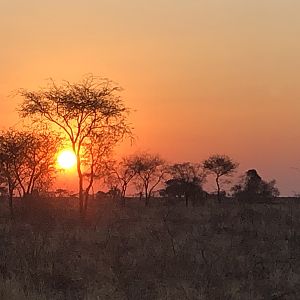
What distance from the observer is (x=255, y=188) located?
68000 millimetres

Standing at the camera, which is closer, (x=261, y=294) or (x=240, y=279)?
(x=261, y=294)

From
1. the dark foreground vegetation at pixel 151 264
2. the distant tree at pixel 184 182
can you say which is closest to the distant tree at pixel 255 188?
the distant tree at pixel 184 182

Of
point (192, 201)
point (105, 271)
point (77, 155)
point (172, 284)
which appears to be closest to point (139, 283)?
point (172, 284)

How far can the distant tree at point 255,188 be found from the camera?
206ft

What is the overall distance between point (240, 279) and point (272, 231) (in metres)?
8.27

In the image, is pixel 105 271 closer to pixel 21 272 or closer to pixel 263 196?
pixel 21 272

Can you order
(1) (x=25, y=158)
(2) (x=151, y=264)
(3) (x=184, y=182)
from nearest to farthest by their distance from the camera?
(2) (x=151, y=264)
(1) (x=25, y=158)
(3) (x=184, y=182)

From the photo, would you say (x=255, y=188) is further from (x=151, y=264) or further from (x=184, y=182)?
(x=151, y=264)

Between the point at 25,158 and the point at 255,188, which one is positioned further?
the point at 255,188

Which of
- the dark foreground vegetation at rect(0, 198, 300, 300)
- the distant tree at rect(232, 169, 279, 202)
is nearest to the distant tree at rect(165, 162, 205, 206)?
the distant tree at rect(232, 169, 279, 202)

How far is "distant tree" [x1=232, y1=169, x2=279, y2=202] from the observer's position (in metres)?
62.8

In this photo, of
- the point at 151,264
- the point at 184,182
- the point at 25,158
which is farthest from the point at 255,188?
the point at 151,264

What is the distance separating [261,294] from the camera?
1104 centimetres

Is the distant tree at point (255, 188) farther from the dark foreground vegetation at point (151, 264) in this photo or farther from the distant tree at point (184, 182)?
the dark foreground vegetation at point (151, 264)
